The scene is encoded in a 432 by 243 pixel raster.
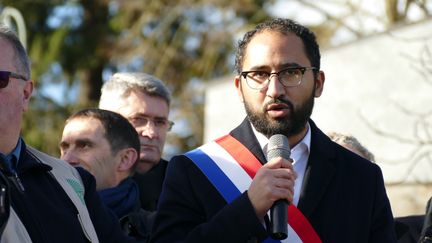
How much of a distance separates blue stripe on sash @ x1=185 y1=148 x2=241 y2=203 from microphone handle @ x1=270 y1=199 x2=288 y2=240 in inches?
17.7

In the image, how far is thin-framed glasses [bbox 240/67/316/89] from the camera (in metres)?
4.71

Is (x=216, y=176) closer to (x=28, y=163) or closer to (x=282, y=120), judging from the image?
(x=282, y=120)

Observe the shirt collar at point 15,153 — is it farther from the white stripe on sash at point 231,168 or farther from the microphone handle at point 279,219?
the microphone handle at point 279,219

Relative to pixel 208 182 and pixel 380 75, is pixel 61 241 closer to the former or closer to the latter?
pixel 208 182

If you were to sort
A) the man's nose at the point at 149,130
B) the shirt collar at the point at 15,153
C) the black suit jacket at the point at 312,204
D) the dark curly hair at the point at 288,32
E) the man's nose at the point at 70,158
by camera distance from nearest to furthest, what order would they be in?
the black suit jacket at the point at 312,204 < the shirt collar at the point at 15,153 < the dark curly hair at the point at 288,32 < the man's nose at the point at 70,158 < the man's nose at the point at 149,130

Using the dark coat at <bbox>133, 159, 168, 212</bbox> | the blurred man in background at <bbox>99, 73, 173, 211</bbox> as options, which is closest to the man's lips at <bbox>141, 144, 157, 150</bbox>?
the blurred man in background at <bbox>99, 73, 173, 211</bbox>

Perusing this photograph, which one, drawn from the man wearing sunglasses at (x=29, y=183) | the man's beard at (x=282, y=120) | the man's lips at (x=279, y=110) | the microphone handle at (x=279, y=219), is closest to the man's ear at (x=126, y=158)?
the man wearing sunglasses at (x=29, y=183)

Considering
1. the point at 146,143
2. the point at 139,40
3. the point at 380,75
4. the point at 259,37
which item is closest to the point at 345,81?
the point at 380,75

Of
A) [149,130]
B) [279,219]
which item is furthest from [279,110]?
[149,130]

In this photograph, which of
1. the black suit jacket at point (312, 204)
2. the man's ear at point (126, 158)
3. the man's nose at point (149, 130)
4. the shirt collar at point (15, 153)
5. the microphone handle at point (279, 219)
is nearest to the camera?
the microphone handle at point (279, 219)

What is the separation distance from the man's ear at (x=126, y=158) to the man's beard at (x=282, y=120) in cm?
178

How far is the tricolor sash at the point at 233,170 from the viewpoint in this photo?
4.67 meters

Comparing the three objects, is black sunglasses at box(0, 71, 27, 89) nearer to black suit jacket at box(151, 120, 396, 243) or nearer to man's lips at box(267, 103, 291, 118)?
black suit jacket at box(151, 120, 396, 243)

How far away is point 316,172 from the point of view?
4797 millimetres
